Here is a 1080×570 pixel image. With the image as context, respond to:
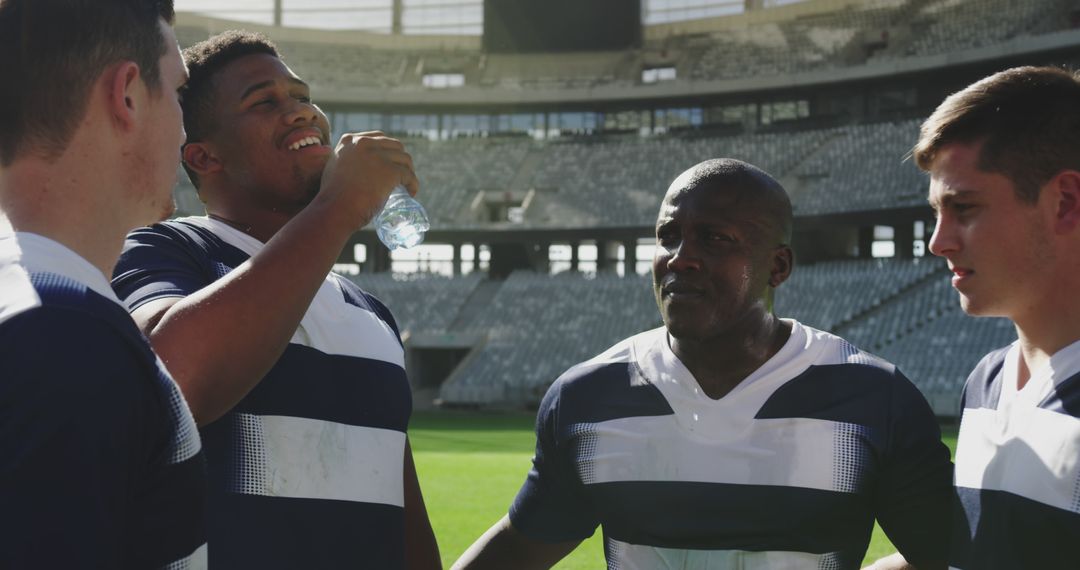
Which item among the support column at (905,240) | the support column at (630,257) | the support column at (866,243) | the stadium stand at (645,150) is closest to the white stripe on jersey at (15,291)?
the stadium stand at (645,150)

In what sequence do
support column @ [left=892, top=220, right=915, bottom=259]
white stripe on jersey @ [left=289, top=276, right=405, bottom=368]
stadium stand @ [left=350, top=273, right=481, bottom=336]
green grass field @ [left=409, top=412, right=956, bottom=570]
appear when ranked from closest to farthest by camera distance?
white stripe on jersey @ [left=289, top=276, right=405, bottom=368]
green grass field @ [left=409, top=412, right=956, bottom=570]
support column @ [left=892, top=220, right=915, bottom=259]
stadium stand @ [left=350, top=273, right=481, bottom=336]

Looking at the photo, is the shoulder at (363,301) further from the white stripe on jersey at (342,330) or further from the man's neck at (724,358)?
the man's neck at (724,358)

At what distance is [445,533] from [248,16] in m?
51.3

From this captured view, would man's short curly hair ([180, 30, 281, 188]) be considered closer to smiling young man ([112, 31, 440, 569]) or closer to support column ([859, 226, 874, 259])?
smiling young man ([112, 31, 440, 569])

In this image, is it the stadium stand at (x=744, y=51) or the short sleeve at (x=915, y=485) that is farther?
the stadium stand at (x=744, y=51)

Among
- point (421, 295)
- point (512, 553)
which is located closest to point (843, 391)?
point (512, 553)

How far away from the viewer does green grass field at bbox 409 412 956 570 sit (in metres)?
9.26

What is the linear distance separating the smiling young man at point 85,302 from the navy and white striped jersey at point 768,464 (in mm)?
1495

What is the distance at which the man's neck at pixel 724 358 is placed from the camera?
3082 mm

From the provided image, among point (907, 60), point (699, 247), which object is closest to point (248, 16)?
point (907, 60)

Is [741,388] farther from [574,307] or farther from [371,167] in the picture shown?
[574,307]

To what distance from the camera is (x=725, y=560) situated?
9.30 ft

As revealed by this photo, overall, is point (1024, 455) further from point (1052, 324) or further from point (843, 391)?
point (843, 391)

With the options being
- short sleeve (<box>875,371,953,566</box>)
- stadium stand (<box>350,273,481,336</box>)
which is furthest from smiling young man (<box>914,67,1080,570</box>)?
stadium stand (<box>350,273,481,336</box>)
